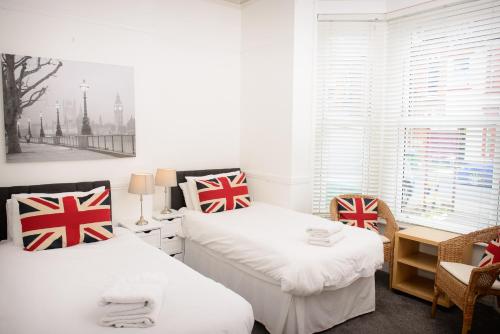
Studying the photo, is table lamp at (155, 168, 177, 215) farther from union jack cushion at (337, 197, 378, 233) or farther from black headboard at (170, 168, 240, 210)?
union jack cushion at (337, 197, 378, 233)

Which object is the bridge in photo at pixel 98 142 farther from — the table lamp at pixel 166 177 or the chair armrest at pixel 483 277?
the chair armrest at pixel 483 277

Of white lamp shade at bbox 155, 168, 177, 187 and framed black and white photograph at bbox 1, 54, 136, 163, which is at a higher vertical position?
framed black and white photograph at bbox 1, 54, 136, 163

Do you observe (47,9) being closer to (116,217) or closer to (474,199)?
(116,217)

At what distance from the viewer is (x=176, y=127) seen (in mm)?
4250

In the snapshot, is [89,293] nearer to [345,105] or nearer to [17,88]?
[17,88]

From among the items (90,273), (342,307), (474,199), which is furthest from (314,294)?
(474,199)

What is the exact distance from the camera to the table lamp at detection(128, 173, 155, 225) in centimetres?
360

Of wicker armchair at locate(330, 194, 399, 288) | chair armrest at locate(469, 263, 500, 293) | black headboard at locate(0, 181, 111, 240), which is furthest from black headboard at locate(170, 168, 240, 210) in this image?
chair armrest at locate(469, 263, 500, 293)

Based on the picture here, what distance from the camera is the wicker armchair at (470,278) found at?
2.60 m

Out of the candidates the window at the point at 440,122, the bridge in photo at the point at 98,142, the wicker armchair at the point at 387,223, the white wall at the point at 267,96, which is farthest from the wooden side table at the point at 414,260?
the bridge in photo at the point at 98,142

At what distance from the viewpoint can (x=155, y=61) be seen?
4.03m

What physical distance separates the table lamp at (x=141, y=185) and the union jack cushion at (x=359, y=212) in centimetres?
204

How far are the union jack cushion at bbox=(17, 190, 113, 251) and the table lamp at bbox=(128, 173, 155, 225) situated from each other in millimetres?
492

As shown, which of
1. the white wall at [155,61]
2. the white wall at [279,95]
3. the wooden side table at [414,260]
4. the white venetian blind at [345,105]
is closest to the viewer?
the white wall at [155,61]
